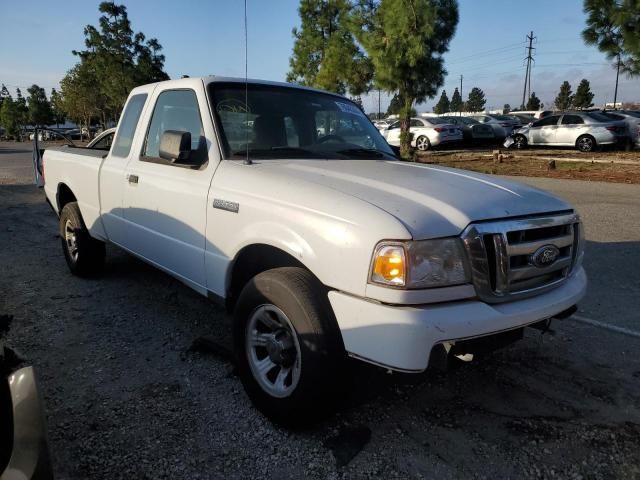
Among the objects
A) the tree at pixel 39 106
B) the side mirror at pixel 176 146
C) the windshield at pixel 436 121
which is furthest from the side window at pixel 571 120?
the tree at pixel 39 106

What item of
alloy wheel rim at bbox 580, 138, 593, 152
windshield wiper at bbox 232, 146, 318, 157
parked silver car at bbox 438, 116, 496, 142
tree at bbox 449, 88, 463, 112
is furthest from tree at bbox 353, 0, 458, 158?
tree at bbox 449, 88, 463, 112

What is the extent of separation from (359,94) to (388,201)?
20380mm

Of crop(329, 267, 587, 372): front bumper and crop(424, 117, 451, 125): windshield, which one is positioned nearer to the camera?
crop(329, 267, 587, 372): front bumper

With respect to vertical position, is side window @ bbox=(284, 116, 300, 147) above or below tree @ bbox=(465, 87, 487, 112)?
below

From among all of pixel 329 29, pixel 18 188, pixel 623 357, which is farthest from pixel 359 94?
pixel 623 357

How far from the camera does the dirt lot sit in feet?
43.9

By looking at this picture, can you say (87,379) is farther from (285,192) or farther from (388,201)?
(388,201)

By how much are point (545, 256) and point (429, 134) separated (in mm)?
19670

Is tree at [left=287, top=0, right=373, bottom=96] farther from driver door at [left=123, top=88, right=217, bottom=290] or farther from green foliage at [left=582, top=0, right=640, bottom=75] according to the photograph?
driver door at [left=123, top=88, right=217, bottom=290]

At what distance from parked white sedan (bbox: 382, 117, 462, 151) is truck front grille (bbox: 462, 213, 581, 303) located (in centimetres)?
1879

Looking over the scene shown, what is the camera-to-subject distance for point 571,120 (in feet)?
61.8

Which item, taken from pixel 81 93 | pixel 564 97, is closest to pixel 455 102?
pixel 564 97

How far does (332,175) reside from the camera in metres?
2.85

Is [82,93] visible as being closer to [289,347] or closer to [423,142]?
[423,142]
